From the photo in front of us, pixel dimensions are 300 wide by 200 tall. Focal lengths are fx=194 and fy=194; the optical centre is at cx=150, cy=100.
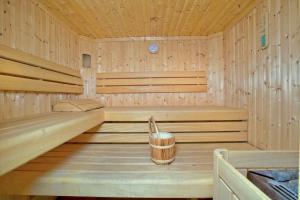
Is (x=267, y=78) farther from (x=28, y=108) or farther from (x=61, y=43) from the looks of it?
(x=61, y=43)

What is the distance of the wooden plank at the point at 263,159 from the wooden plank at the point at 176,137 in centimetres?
140

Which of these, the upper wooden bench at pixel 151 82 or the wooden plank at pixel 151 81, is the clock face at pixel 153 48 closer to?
the upper wooden bench at pixel 151 82

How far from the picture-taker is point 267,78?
226 cm

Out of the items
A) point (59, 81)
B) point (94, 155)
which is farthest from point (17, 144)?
point (59, 81)

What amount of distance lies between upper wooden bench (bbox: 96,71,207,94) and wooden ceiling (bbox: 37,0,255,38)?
2.59ft

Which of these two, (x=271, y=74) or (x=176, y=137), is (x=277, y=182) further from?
(x=176, y=137)

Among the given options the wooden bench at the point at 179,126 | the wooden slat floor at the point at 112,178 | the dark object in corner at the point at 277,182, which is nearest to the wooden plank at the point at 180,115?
the wooden bench at the point at 179,126

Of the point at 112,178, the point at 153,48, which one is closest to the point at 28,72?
the point at 112,178

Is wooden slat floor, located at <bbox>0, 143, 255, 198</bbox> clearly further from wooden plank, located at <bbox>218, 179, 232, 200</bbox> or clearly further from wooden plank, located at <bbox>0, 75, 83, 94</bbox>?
wooden plank, located at <bbox>0, 75, 83, 94</bbox>

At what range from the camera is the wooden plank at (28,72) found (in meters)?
1.80

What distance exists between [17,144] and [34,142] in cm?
14

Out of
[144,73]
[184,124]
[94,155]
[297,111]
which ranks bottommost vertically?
[94,155]

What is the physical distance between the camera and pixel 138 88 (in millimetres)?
4012

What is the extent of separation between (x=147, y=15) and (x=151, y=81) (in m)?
1.39
